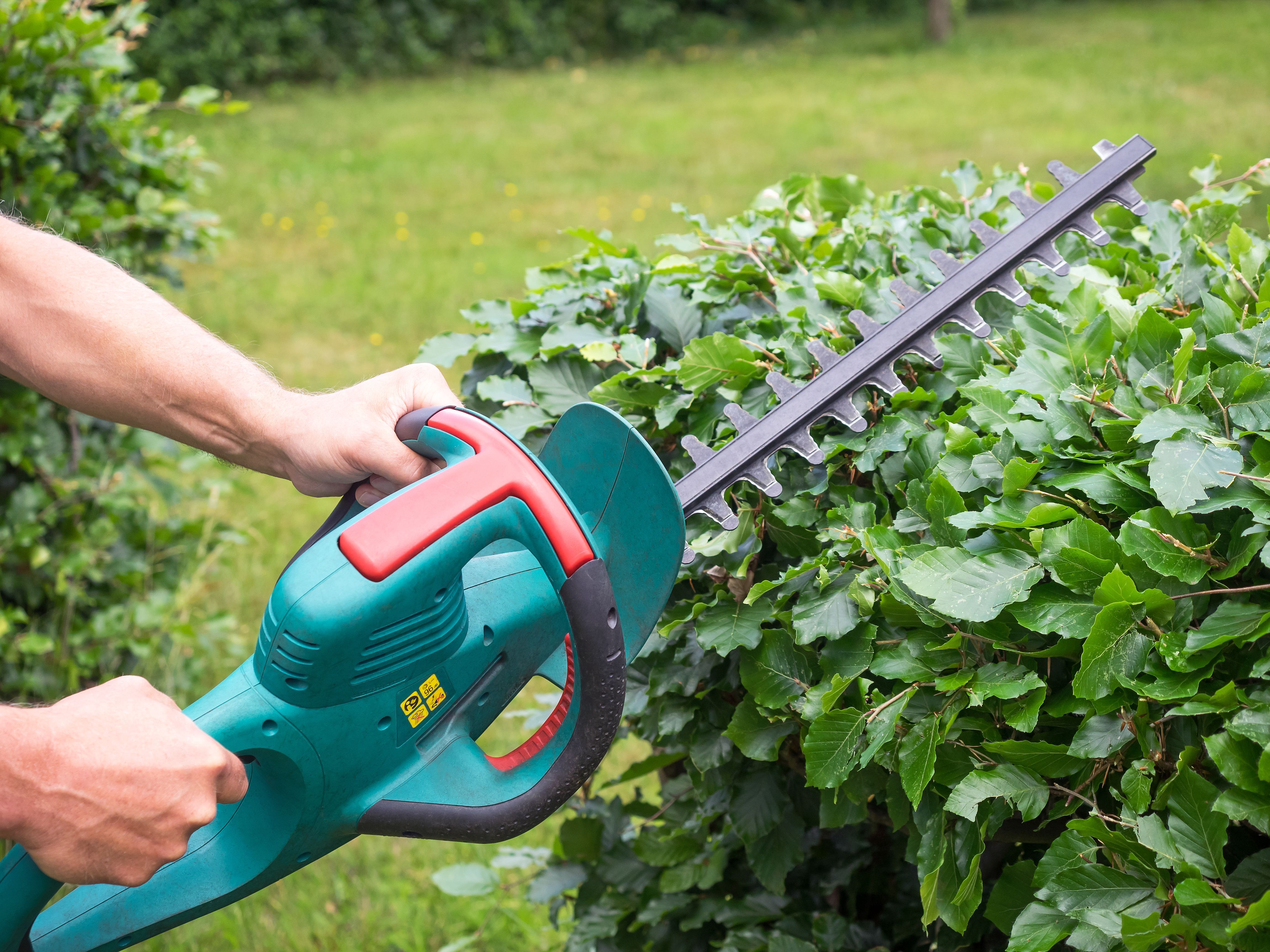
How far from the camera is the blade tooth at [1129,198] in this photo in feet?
5.72

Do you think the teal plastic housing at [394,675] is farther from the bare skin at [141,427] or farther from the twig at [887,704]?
the twig at [887,704]

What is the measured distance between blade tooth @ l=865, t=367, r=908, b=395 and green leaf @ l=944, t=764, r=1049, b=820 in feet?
1.99

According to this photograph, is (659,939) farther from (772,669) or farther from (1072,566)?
(1072,566)

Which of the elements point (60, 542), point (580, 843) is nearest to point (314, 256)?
point (60, 542)

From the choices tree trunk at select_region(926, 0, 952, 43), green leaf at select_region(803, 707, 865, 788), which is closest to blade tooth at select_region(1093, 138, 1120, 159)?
green leaf at select_region(803, 707, 865, 788)

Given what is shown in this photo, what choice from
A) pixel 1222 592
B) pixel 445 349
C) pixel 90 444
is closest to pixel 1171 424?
pixel 1222 592

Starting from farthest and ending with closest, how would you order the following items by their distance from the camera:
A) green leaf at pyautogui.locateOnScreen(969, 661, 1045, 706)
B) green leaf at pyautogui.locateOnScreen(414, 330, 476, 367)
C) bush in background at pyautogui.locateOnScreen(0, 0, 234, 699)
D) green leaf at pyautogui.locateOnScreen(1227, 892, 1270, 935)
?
bush in background at pyautogui.locateOnScreen(0, 0, 234, 699) < green leaf at pyautogui.locateOnScreen(414, 330, 476, 367) < green leaf at pyautogui.locateOnScreen(969, 661, 1045, 706) < green leaf at pyautogui.locateOnScreen(1227, 892, 1270, 935)

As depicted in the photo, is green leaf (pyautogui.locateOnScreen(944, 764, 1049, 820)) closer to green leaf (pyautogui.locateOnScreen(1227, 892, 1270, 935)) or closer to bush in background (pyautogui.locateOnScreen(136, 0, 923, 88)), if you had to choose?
green leaf (pyautogui.locateOnScreen(1227, 892, 1270, 935))

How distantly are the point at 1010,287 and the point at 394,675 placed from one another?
1.14 metres

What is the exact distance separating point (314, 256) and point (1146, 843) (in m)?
7.35

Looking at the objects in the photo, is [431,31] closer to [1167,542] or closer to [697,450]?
[697,450]

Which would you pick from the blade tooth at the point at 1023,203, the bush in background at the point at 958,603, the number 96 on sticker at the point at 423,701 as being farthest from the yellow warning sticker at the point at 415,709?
the blade tooth at the point at 1023,203

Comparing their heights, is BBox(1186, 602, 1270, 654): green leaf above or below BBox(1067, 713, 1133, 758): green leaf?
above

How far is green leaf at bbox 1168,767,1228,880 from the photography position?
984mm
